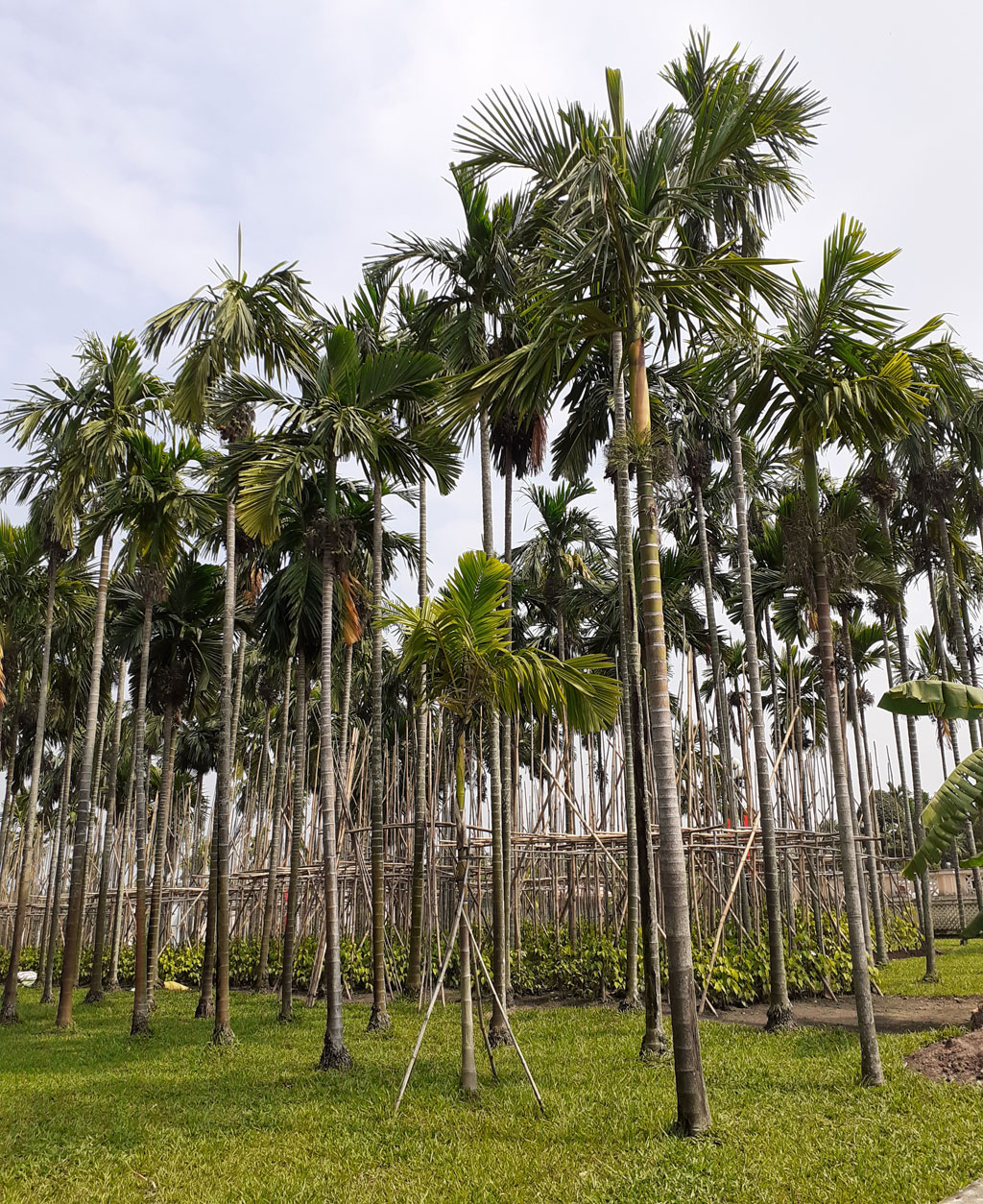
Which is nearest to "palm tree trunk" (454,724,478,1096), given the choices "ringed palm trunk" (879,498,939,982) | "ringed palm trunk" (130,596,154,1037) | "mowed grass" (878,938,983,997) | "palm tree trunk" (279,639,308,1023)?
"palm tree trunk" (279,639,308,1023)

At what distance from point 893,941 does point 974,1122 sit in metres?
16.9

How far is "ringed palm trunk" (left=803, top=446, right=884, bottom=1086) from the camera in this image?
8203 mm

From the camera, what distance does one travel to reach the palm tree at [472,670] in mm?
8594

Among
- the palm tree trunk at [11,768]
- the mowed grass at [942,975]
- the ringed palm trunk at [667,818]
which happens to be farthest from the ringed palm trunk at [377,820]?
the palm tree trunk at [11,768]

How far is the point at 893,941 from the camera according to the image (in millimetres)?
22172

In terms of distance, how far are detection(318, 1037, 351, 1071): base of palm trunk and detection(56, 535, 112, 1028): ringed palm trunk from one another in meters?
5.57

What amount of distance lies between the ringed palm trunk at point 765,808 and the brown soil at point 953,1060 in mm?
1943

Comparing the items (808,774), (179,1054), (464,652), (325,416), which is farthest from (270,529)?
(808,774)

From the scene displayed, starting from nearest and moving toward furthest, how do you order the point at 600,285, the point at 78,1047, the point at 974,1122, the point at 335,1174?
1. the point at 335,1174
2. the point at 974,1122
3. the point at 600,285
4. the point at 78,1047

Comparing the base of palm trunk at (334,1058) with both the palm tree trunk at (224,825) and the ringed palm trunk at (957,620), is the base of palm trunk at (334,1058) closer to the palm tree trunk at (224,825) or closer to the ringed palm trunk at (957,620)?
the palm tree trunk at (224,825)

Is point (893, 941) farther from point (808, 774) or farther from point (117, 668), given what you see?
point (117, 668)

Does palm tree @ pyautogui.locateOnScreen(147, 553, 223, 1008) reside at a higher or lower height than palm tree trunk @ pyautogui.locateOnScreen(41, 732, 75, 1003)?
higher

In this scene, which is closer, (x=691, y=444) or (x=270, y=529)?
(x=270, y=529)

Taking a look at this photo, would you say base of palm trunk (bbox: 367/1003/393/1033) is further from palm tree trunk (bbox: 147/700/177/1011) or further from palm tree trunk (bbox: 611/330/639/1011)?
palm tree trunk (bbox: 147/700/177/1011)
